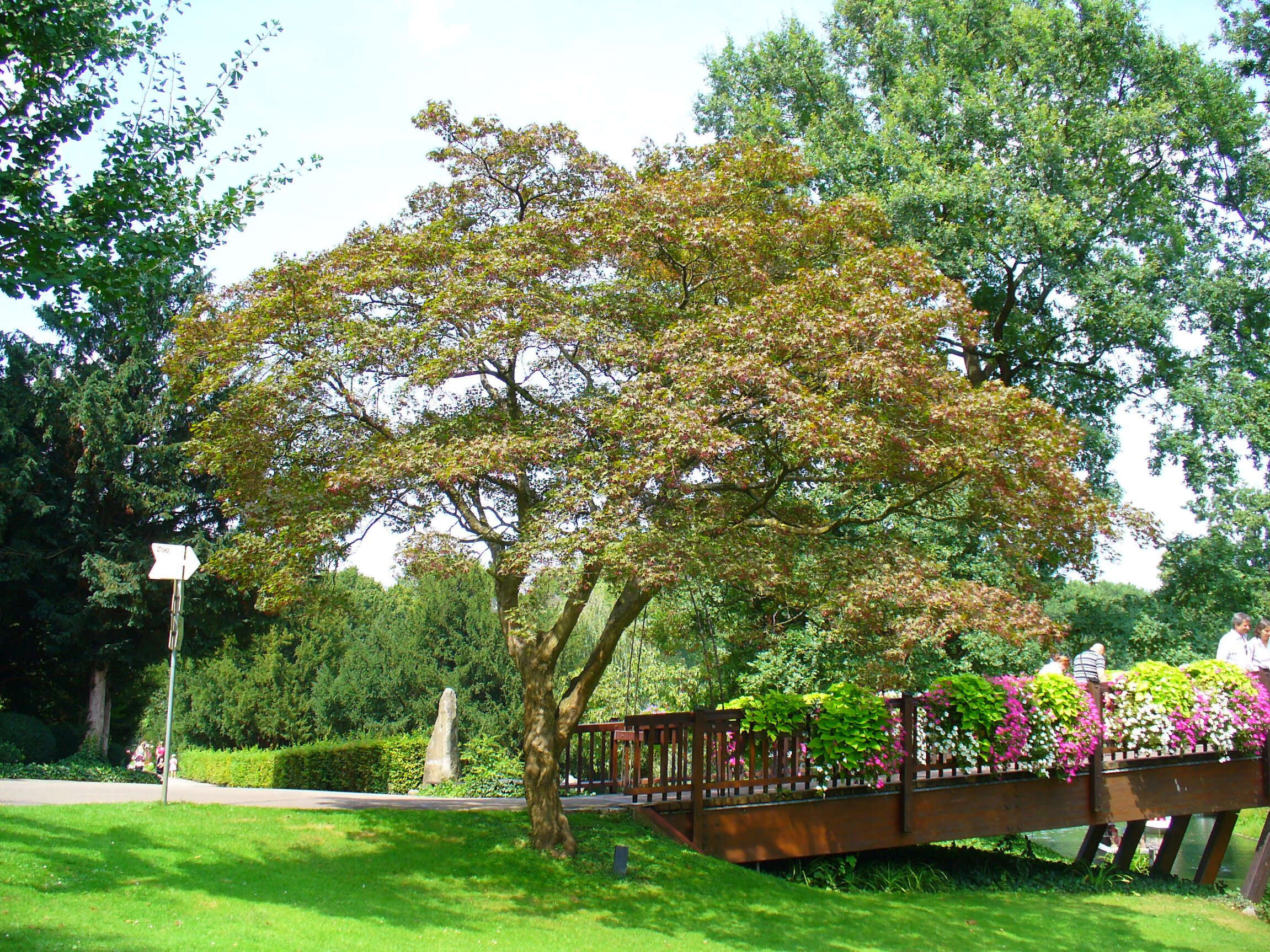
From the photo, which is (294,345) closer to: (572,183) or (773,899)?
(572,183)

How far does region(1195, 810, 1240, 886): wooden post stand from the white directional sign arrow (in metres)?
13.7

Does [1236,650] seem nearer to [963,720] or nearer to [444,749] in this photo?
[963,720]

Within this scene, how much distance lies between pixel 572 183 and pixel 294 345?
3327mm

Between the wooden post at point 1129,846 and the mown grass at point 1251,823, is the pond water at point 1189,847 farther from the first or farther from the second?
the wooden post at point 1129,846

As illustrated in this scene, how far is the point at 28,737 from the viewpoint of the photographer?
17922mm

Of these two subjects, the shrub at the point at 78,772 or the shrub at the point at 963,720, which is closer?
the shrub at the point at 963,720

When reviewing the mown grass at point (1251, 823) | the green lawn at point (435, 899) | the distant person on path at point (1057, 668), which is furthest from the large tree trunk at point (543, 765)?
the mown grass at point (1251, 823)

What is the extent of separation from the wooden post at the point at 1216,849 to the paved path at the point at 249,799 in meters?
8.42

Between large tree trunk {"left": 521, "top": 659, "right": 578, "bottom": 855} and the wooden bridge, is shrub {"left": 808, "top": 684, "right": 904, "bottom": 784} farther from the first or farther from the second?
large tree trunk {"left": 521, "top": 659, "right": 578, "bottom": 855}

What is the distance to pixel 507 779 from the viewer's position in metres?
16.1

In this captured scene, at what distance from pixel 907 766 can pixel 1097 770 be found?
2949 millimetres

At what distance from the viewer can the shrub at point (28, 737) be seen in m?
17.6

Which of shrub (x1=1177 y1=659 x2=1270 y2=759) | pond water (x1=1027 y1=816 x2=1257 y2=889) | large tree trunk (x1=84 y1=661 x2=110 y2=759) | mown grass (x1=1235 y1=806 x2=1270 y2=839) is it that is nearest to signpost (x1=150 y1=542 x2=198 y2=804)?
large tree trunk (x1=84 y1=661 x2=110 y2=759)

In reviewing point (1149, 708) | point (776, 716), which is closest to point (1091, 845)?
point (1149, 708)
